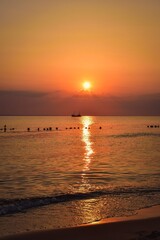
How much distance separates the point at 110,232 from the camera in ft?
39.4

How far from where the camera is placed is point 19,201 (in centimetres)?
1714

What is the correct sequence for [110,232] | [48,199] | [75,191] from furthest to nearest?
1. [75,191]
2. [48,199]
3. [110,232]

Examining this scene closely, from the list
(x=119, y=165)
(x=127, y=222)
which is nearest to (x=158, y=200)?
(x=127, y=222)

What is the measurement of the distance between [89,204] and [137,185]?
5.91 metres

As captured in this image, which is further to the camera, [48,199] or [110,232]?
[48,199]

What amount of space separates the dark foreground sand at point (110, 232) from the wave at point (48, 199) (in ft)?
13.1

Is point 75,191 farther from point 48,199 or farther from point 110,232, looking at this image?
point 110,232

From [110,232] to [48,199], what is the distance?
6297 millimetres

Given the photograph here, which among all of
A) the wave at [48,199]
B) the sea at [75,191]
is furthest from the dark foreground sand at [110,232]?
the wave at [48,199]

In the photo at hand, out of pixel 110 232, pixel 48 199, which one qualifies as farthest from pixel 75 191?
pixel 110 232

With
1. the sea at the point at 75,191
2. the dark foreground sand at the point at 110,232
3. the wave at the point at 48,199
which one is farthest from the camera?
the wave at the point at 48,199

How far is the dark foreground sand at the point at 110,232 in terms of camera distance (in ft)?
37.3

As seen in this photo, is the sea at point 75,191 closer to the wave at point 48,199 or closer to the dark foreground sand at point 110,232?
the wave at point 48,199

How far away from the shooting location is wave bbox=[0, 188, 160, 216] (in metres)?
15.9
